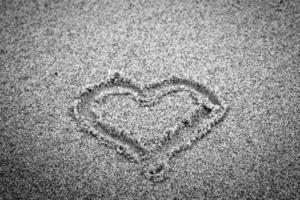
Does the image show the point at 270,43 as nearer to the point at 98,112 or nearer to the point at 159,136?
the point at 159,136

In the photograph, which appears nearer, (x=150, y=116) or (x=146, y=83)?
(x=150, y=116)

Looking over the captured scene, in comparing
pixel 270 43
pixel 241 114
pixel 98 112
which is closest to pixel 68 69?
pixel 98 112

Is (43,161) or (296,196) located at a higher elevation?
(296,196)

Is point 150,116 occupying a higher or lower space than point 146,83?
lower
